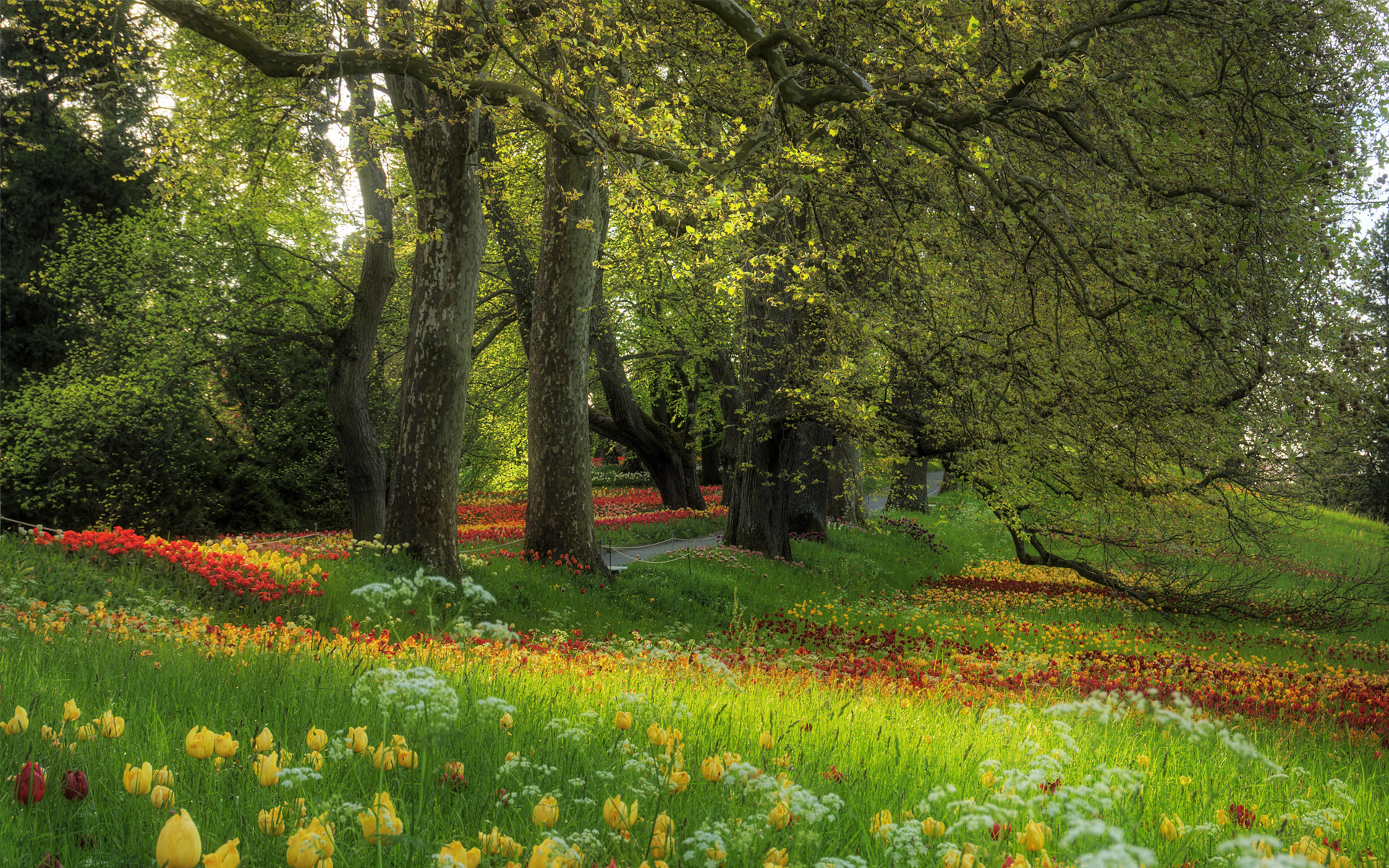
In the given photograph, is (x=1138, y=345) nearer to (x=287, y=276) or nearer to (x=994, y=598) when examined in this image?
(x=994, y=598)

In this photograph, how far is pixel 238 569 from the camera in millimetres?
7379

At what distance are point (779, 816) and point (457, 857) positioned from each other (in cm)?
82

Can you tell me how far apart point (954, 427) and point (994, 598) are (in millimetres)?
4955

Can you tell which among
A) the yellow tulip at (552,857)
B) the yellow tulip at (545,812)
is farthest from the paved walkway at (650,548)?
the yellow tulip at (552,857)

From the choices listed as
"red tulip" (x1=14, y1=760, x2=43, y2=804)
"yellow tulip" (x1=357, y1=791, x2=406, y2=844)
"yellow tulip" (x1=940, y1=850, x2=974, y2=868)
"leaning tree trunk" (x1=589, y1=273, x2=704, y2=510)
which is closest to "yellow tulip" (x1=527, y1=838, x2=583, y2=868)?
"yellow tulip" (x1=357, y1=791, x2=406, y2=844)

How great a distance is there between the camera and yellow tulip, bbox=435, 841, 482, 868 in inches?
58.4

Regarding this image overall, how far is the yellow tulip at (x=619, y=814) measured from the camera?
198 centimetres

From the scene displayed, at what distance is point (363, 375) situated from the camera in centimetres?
1550

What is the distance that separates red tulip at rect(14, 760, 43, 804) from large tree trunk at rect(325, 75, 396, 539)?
1356 centimetres

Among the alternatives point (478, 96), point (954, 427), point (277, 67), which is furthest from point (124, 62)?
point (954, 427)

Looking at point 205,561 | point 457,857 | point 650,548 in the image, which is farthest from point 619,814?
point 650,548

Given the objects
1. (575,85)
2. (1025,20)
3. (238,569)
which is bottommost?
(238,569)

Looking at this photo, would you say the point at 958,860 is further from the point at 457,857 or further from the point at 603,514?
the point at 603,514

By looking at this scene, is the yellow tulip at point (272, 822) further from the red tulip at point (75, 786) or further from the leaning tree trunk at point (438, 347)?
the leaning tree trunk at point (438, 347)
